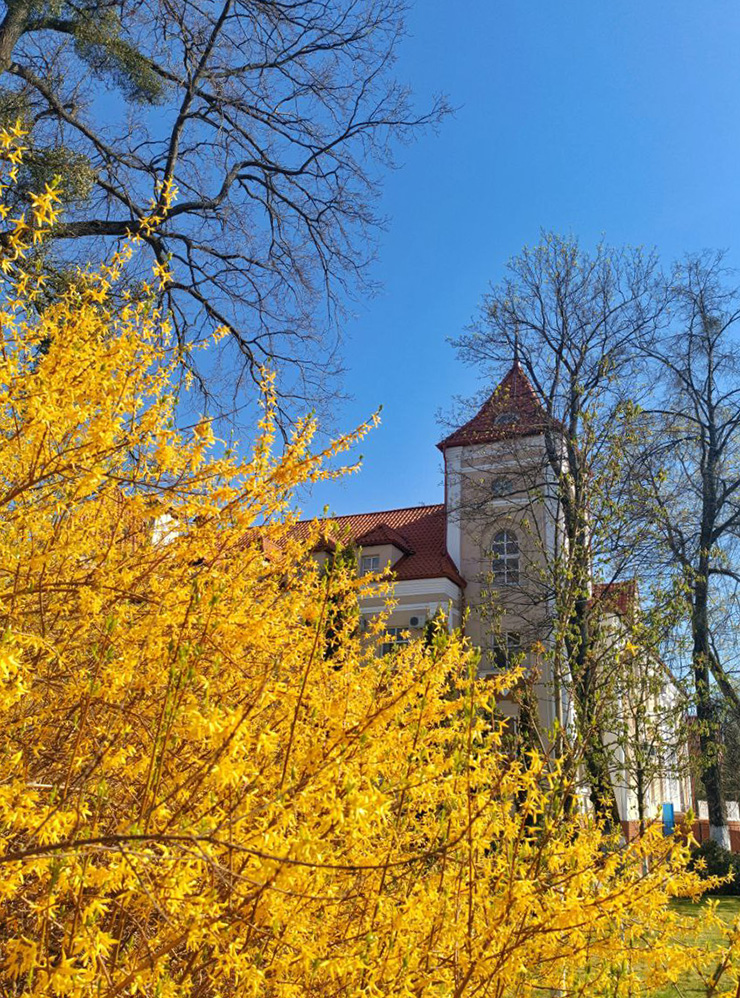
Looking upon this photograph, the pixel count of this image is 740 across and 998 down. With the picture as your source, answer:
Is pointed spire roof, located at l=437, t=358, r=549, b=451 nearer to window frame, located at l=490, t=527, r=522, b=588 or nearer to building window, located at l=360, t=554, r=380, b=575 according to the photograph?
window frame, located at l=490, t=527, r=522, b=588

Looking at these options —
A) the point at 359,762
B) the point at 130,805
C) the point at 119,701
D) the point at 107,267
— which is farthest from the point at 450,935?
the point at 107,267

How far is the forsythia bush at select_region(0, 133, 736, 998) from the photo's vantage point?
147 cm

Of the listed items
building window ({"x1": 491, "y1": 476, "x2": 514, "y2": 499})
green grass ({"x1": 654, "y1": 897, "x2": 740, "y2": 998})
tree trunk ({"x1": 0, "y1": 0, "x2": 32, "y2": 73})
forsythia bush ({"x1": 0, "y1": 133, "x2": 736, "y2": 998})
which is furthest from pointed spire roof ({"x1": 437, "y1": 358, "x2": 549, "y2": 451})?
forsythia bush ({"x1": 0, "y1": 133, "x2": 736, "y2": 998})

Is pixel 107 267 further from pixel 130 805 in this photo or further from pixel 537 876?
pixel 537 876

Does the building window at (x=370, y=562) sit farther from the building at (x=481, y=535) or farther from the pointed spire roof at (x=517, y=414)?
the pointed spire roof at (x=517, y=414)

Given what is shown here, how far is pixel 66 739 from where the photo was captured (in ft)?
7.34

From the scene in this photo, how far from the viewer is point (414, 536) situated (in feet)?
73.5

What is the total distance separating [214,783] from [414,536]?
68.1 ft

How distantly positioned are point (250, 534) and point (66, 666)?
1.04 m

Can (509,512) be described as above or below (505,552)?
above

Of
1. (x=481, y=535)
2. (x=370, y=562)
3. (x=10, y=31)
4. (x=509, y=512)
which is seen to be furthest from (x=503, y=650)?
(x=370, y=562)

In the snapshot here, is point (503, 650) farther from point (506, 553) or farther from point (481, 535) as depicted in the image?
point (506, 553)

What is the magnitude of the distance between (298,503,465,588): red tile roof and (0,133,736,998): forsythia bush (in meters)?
16.5

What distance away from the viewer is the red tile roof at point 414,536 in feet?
67.7
